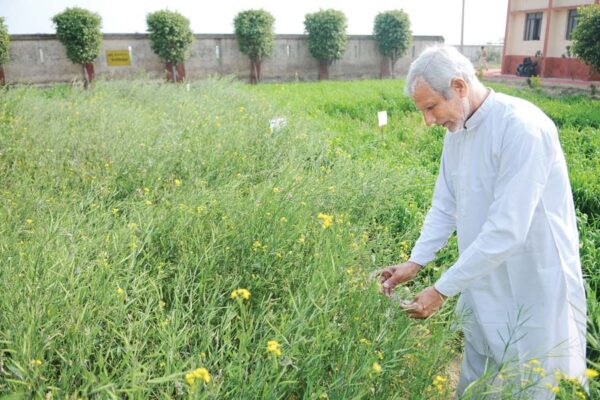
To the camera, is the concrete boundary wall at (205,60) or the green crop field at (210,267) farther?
the concrete boundary wall at (205,60)

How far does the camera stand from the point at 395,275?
2.14 metres

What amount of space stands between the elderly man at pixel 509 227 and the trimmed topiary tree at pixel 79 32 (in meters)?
16.6

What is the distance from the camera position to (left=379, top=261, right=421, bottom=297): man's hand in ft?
6.95

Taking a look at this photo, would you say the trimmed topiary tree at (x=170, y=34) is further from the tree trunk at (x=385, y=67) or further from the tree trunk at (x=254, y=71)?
the tree trunk at (x=385, y=67)

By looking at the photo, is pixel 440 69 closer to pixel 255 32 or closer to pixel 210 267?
pixel 210 267

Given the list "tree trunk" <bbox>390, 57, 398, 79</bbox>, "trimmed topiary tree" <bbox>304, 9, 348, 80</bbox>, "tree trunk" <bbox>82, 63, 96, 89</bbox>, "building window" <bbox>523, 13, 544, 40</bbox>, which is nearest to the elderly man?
"tree trunk" <bbox>82, 63, 96, 89</bbox>

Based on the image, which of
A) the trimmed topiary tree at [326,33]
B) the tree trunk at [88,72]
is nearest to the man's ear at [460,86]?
the tree trunk at [88,72]

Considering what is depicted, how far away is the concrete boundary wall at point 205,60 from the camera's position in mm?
16922

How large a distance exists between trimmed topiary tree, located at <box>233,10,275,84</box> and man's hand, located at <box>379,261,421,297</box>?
1893cm

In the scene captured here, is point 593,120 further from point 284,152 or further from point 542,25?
point 542,25

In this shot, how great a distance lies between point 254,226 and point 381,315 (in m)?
0.89

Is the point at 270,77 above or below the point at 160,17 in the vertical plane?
below

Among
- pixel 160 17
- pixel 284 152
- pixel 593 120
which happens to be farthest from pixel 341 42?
pixel 284 152

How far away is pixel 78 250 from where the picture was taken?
7.41 ft
